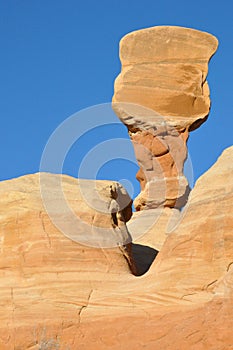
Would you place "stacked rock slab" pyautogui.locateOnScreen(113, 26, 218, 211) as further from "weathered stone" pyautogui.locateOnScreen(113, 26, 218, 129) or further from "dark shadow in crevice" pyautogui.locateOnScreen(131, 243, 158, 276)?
"dark shadow in crevice" pyautogui.locateOnScreen(131, 243, 158, 276)

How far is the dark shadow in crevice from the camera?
18344 millimetres

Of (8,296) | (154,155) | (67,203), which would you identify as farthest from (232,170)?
(154,155)

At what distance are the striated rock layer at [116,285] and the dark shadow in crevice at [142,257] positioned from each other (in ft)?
7.12

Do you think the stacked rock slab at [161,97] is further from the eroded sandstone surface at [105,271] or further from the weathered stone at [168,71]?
the eroded sandstone surface at [105,271]

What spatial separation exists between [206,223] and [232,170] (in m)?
1.26

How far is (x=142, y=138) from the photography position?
86.2 feet

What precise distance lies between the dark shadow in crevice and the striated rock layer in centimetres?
217

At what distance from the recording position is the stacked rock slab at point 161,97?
2616 centimetres

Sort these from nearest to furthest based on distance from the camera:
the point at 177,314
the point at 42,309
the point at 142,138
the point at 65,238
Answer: the point at 177,314 < the point at 42,309 < the point at 65,238 < the point at 142,138

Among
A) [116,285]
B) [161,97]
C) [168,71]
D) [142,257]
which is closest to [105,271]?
[116,285]

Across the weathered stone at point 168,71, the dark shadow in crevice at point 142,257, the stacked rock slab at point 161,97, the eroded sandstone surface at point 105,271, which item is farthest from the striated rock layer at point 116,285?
the weathered stone at point 168,71

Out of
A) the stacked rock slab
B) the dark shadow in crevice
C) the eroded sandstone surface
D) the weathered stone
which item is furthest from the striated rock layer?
the weathered stone

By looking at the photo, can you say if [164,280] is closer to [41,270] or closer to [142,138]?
[41,270]

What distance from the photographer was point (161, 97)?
26.6 metres
